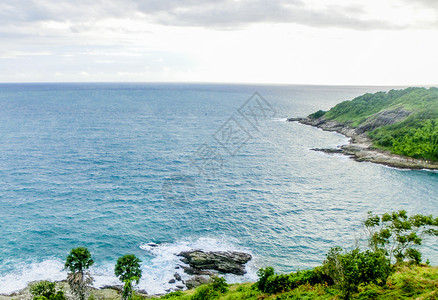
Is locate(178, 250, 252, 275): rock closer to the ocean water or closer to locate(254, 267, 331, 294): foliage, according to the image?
the ocean water

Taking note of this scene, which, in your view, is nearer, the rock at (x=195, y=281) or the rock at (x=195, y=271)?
the rock at (x=195, y=281)

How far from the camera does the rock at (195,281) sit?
5138cm

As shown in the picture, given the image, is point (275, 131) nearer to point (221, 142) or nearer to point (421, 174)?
point (221, 142)

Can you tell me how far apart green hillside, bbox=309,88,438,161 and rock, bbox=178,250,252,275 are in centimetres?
8890

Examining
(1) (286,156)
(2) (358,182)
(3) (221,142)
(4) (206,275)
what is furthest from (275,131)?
(4) (206,275)

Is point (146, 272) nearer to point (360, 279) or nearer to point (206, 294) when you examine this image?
point (206, 294)

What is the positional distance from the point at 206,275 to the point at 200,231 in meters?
12.9

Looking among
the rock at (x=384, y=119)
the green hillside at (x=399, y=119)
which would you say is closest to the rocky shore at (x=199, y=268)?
the green hillside at (x=399, y=119)

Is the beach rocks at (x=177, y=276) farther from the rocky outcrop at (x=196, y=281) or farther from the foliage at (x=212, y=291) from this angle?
the foliage at (x=212, y=291)

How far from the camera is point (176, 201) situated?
8019 cm

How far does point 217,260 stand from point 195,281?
5.96 meters

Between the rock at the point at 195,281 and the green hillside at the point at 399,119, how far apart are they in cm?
9671

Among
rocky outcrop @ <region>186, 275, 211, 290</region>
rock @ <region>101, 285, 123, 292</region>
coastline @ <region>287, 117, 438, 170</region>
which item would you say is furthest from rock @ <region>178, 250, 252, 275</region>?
coastline @ <region>287, 117, 438, 170</region>

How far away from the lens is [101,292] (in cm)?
4884
